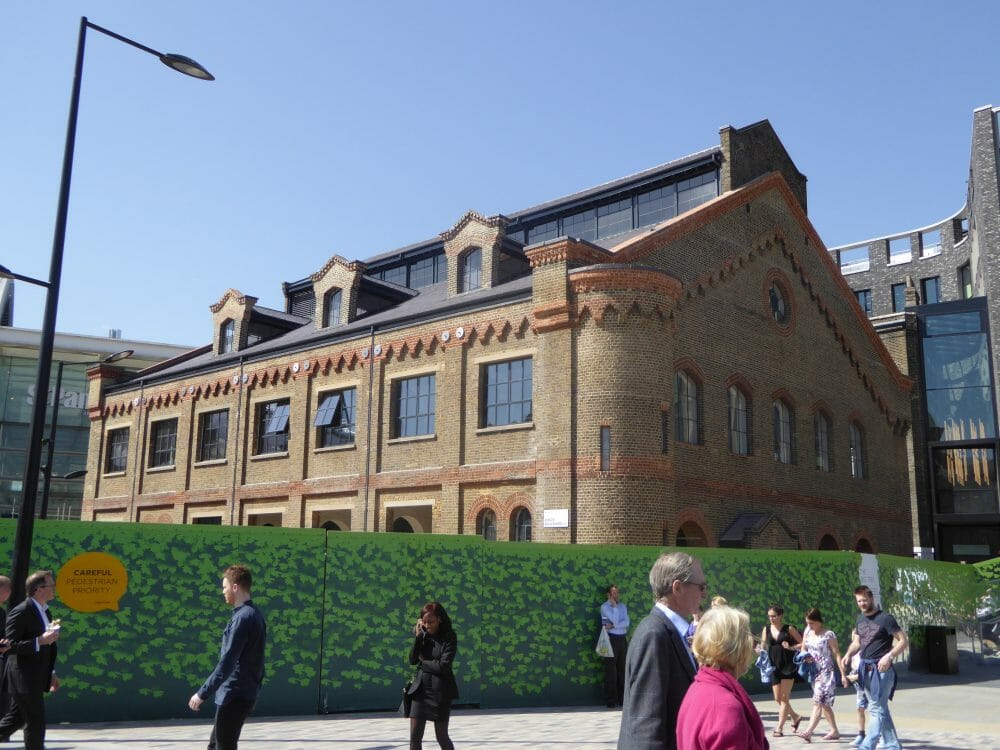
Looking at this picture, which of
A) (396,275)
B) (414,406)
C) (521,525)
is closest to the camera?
(521,525)

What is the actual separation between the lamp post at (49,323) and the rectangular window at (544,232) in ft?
71.5

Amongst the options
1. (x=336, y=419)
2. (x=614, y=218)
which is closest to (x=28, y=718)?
(x=336, y=419)

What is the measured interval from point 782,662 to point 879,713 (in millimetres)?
2655

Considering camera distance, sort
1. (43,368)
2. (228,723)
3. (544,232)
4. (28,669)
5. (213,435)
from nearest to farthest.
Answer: (228,723), (28,669), (43,368), (213,435), (544,232)

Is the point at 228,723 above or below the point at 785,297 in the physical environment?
below

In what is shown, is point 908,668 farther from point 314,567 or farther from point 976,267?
point 976,267

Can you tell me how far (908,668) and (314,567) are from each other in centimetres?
1412

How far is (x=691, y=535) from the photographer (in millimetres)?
22812

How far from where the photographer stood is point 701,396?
23797 mm

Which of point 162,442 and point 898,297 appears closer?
point 162,442

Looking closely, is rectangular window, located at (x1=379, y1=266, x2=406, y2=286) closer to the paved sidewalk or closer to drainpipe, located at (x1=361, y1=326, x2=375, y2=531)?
drainpipe, located at (x1=361, y1=326, x2=375, y2=531)

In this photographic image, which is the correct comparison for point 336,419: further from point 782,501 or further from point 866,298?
point 866,298

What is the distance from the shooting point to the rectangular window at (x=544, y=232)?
32812 mm

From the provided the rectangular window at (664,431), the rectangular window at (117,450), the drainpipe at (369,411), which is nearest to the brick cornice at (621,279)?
the rectangular window at (664,431)
